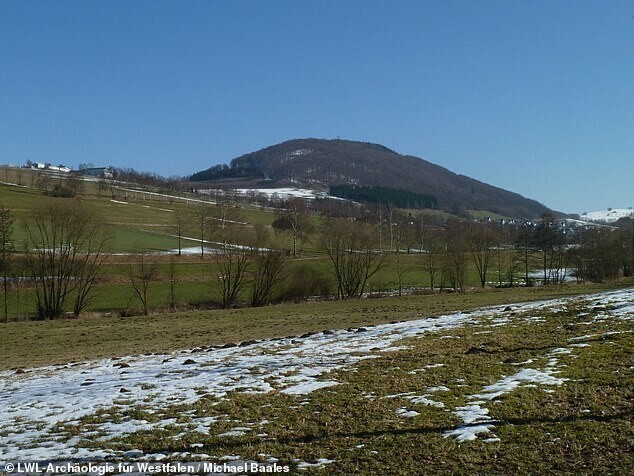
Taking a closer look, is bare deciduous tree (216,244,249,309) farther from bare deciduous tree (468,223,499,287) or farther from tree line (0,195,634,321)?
bare deciduous tree (468,223,499,287)

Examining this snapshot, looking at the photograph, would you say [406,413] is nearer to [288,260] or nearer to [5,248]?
[5,248]

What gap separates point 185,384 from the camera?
13.8m

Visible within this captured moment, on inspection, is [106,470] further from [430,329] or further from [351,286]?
[351,286]

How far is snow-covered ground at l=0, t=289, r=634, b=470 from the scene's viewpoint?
9.56 meters

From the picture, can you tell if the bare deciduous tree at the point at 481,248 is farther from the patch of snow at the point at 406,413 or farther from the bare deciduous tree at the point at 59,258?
the patch of snow at the point at 406,413

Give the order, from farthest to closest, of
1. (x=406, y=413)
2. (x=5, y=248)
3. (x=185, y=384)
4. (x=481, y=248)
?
(x=481, y=248) → (x=5, y=248) → (x=185, y=384) → (x=406, y=413)

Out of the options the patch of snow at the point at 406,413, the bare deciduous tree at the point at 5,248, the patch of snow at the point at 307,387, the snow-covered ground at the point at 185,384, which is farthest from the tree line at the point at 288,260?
the patch of snow at the point at 406,413

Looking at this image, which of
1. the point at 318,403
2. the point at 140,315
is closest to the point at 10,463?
the point at 318,403

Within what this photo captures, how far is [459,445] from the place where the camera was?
26.6ft

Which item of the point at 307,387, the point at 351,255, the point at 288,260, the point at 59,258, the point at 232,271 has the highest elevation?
the point at 59,258

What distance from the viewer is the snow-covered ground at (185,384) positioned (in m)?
9.56

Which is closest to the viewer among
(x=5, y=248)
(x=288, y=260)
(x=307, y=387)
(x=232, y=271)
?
(x=307, y=387)

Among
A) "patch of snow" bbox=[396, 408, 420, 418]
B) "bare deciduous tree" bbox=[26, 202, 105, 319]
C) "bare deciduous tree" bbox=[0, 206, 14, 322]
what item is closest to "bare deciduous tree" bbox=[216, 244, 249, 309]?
"bare deciduous tree" bbox=[26, 202, 105, 319]

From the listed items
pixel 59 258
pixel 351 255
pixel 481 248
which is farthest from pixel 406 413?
pixel 481 248
